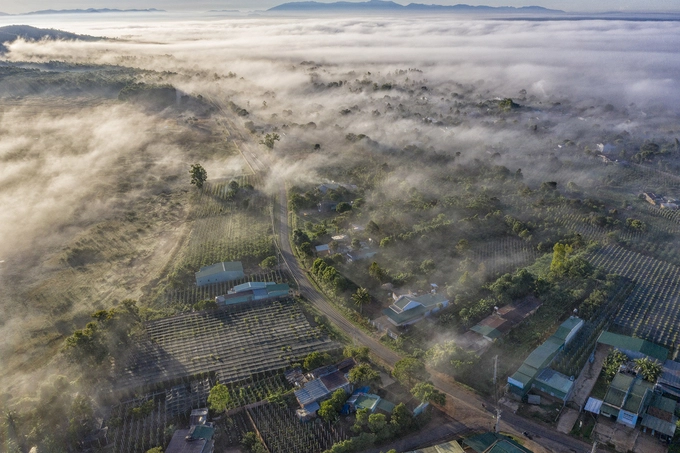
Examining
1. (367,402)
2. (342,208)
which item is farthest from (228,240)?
(367,402)

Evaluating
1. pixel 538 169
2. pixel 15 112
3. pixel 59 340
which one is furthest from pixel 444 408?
pixel 15 112

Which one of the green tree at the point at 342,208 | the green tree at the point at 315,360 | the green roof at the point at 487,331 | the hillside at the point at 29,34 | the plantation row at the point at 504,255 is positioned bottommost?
the green tree at the point at 315,360

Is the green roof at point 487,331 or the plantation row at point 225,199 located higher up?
the plantation row at point 225,199

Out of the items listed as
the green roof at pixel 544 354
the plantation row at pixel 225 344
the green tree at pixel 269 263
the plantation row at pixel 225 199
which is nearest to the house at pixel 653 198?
the green roof at pixel 544 354

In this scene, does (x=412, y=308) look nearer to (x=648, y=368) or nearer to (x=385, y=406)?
(x=385, y=406)

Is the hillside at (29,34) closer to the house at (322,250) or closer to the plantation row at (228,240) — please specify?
the plantation row at (228,240)

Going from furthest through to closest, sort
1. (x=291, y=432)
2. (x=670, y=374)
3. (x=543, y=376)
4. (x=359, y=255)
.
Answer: (x=359, y=255)
(x=543, y=376)
(x=670, y=374)
(x=291, y=432)

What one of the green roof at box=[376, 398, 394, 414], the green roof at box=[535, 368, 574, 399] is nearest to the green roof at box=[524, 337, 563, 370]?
the green roof at box=[535, 368, 574, 399]
